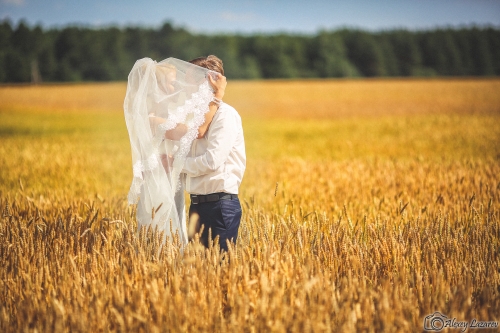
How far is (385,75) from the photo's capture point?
3514 inches

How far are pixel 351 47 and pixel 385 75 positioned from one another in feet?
33.3

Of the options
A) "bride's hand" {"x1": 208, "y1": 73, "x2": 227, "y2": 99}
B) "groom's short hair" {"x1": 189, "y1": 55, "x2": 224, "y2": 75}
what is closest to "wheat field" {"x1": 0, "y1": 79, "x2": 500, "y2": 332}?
"bride's hand" {"x1": 208, "y1": 73, "x2": 227, "y2": 99}

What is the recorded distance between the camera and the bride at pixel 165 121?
369 centimetres

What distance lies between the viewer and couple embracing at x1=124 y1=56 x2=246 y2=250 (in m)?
3.65

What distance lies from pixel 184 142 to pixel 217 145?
11.8 inches

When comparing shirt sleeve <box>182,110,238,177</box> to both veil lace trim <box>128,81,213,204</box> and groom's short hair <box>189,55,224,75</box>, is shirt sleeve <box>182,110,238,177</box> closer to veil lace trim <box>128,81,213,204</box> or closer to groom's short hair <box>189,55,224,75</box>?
veil lace trim <box>128,81,213,204</box>

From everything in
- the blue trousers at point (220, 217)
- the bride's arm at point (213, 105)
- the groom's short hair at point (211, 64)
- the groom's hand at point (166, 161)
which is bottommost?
the blue trousers at point (220, 217)

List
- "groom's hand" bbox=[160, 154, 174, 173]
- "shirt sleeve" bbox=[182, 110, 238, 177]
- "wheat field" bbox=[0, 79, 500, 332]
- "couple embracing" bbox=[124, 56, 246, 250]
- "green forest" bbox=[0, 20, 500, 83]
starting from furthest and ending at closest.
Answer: "green forest" bbox=[0, 20, 500, 83]
"groom's hand" bbox=[160, 154, 174, 173]
"couple embracing" bbox=[124, 56, 246, 250]
"shirt sleeve" bbox=[182, 110, 238, 177]
"wheat field" bbox=[0, 79, 500, 332]

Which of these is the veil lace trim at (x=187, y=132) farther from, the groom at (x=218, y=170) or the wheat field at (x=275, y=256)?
the wheat field at (x=275, y=256)

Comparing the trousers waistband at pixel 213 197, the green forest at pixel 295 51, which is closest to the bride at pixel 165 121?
the trousers waistband at pixel 213 197

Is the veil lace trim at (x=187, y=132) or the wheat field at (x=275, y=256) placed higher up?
the veil lace trim at (x=187, y=132)

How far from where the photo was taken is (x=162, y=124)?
12.2ft

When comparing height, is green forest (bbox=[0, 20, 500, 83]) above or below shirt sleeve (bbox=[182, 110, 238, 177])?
above

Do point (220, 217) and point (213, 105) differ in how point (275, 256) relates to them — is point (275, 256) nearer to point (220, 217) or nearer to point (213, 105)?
point (220, 217)
